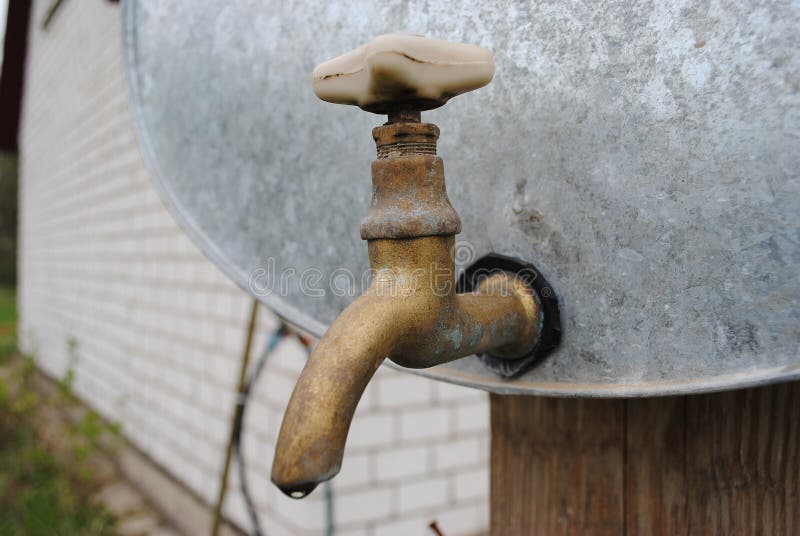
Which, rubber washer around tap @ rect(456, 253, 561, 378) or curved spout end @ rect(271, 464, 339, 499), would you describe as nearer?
curved spout end @ rect(271, 464, 339, 499)

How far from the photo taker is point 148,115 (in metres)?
0.75

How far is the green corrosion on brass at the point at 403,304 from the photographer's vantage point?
36cm

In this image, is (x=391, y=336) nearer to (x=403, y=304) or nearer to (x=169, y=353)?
(x=403, y=304)

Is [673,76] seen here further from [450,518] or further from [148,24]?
A: [450,518]

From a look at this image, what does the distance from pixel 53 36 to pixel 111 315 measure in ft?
8.64

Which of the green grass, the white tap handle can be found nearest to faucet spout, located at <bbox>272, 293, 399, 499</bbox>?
the white tap handle

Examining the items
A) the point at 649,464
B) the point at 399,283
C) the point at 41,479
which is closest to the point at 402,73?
the point at 399,283

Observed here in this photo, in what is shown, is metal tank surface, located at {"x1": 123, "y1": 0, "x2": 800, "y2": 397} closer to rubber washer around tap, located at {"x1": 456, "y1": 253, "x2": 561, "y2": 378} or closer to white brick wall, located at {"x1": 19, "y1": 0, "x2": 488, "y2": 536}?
rubber washer around tap, located at {"x1": 456, "y1": 253, "x2": 561, "y2": 378}

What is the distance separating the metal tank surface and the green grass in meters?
2.76

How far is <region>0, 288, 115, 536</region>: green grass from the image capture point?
2902 mm

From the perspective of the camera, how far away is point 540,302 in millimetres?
505

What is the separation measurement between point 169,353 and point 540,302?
2923 millimetres

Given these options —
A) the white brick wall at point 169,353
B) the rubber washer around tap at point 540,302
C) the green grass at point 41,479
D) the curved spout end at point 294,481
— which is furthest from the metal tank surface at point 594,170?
the green grass at point 41,479

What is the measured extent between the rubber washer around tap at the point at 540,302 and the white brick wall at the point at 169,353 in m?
1.61
